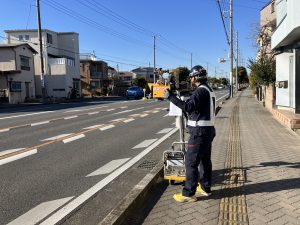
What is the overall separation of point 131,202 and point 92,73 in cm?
7138

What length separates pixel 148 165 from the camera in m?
7.67

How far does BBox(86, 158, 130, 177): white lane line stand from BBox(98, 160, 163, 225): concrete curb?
1251 millimetres

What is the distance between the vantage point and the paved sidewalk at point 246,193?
4473 millimetres

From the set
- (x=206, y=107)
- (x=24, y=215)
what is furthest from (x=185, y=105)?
(x=24, y=215)

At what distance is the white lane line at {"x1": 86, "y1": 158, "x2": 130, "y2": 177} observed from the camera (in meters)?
7.07

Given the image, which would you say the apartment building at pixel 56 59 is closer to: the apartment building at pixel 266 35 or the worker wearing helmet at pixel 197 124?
the apartment building at pixel 266 35

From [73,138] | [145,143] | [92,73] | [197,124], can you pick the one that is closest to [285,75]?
[145,143]

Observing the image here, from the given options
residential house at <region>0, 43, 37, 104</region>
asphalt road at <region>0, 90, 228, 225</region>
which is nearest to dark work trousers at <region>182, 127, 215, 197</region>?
asphalt road at <region>0, 90, 228, 225</region>

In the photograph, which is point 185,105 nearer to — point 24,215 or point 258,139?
point 24,215

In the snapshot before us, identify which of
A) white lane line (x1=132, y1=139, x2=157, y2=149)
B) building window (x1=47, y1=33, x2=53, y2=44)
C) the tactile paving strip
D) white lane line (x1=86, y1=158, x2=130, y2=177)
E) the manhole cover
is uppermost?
building window (x1=47, y1=33, x2=53, y2=44)

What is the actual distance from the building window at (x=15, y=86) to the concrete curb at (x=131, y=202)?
37754 mm

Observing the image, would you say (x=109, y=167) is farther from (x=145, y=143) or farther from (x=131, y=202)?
(x=145, y=143)

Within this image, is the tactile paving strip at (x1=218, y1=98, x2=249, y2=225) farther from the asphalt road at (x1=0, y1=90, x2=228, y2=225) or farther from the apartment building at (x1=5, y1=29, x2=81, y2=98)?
the apartment building at (x1=5, y1=29, x2=81, y2=98)

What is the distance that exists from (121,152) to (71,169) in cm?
202
